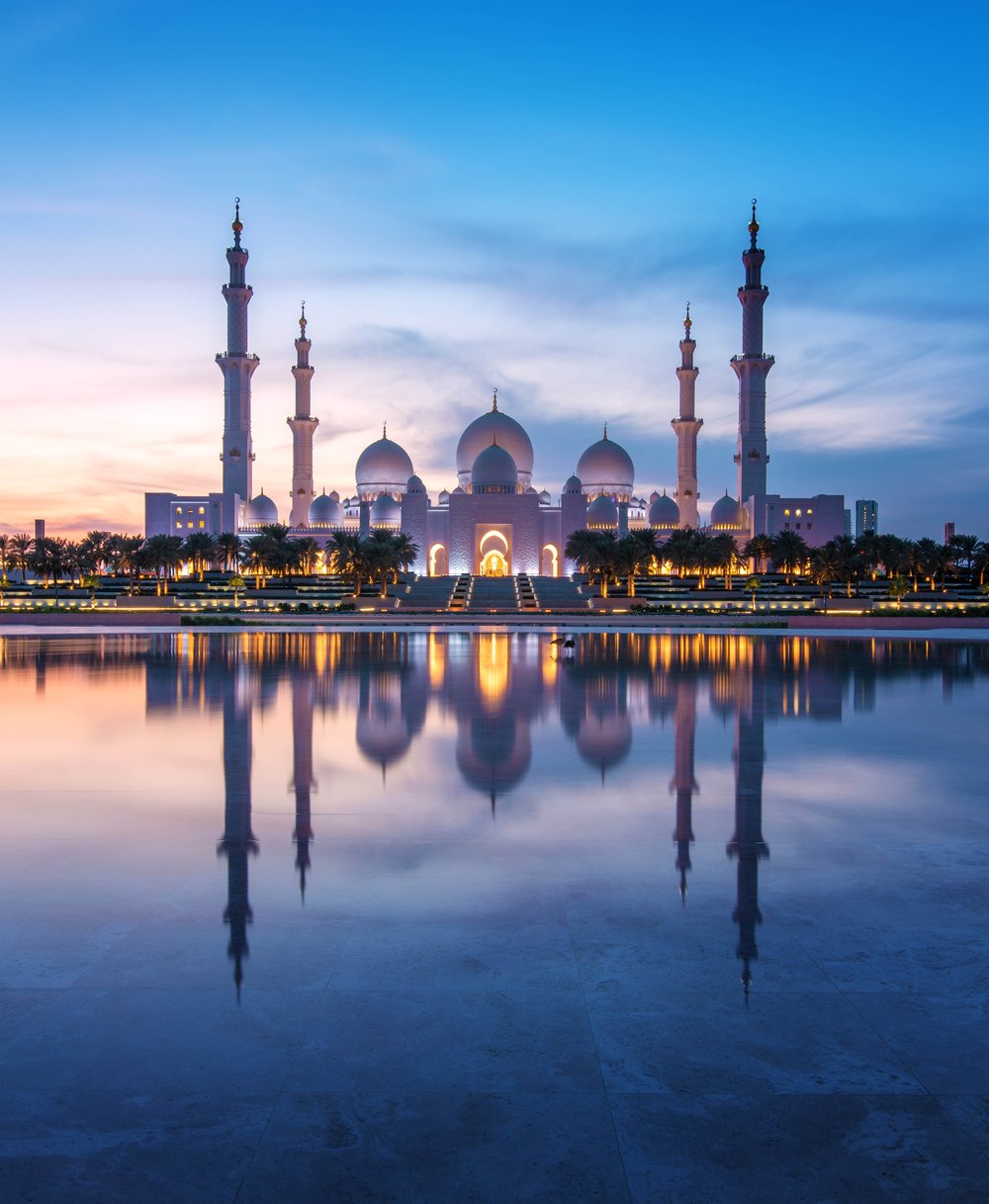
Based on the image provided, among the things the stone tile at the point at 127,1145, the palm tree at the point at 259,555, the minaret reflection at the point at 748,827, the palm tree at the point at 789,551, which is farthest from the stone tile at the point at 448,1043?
the palm tree at the point at 789,551

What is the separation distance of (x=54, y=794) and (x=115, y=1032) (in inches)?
146

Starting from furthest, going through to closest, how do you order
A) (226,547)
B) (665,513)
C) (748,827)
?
(665,513) → (226,547) → (748,827)

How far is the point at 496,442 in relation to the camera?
69.4 m

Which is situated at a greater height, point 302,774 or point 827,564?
point 827,564

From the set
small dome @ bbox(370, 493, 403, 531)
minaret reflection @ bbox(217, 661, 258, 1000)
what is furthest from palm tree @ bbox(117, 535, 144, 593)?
minaret reflection @ bbox(217, 661, 258, 1000)

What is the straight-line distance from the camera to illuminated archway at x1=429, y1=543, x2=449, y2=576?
2635 inches

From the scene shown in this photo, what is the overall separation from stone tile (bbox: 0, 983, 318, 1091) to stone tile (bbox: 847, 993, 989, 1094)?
1913 mm

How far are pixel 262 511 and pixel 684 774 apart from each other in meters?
76.9

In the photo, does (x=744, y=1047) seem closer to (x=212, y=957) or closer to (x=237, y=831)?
(x=212, y=957)

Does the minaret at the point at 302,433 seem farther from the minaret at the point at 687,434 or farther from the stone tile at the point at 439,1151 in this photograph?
the stone tile at the point at 439,1151

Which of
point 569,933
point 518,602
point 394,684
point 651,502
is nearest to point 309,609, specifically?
point 518,602

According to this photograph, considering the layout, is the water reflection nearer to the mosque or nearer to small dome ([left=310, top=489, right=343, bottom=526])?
the mosque

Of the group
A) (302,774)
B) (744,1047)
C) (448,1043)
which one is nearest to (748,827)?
(744,1047)

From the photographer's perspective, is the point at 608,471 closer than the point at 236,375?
No
